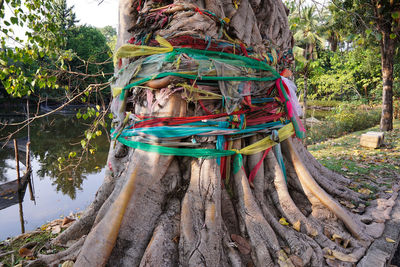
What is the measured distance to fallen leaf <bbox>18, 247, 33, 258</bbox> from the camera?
7.63 feet

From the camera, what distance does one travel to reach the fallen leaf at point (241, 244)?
81.8 inches

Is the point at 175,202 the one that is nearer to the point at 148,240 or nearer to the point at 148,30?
the point at 148,240

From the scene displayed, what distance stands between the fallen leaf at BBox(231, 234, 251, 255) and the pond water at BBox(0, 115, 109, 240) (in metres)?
3.92

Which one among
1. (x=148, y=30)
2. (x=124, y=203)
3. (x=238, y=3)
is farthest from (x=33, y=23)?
(x=124, y=203)

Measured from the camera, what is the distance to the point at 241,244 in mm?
2119

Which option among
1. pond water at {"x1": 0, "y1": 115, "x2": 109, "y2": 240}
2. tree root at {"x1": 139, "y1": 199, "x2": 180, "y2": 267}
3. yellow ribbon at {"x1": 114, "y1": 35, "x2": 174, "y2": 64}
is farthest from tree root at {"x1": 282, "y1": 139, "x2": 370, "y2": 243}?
pond water at {"x1": 0, "y1": 115, "x2": 109, "y2": 240}

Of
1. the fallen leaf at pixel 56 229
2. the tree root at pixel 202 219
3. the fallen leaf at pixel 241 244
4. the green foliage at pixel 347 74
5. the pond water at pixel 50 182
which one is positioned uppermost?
the green foliage at pixel 347 74

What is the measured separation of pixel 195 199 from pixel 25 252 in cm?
178

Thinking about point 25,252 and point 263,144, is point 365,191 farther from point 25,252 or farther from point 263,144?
point 25,252

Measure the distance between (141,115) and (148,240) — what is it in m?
1.15

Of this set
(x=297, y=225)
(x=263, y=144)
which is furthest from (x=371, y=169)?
(x=263, y=144)

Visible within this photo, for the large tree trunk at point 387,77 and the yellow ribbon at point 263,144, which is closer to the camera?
the yellow ribbon at point 263,144

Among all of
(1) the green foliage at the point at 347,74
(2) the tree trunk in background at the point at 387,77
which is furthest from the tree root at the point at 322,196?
(1) the green foliage at the point at 347,74

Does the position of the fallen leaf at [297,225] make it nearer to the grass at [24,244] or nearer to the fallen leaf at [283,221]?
the fallen leaf at [283,221]
